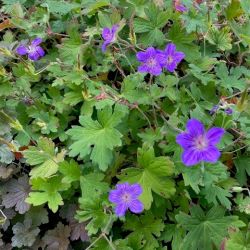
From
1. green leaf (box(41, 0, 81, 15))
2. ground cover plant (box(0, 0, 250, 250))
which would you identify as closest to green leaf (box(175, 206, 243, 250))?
ground cover plant (box(0, 0, 250, 250))

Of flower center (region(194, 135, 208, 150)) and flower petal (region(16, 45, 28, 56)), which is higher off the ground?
flower center (region(194, 135, 208, 150))

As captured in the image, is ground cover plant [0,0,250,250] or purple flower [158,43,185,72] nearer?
ground cover plant [0,0,250,250]

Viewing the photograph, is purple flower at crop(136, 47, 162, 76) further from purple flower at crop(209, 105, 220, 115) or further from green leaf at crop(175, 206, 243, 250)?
green leaf at crop(175, 206, 243, 250)

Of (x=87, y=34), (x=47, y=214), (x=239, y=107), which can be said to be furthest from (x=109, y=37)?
(x=47, y=214)

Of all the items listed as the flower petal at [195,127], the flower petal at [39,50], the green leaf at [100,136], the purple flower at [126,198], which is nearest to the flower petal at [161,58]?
the green leaf at [100,136]

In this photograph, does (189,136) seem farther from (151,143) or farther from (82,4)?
(82,4)

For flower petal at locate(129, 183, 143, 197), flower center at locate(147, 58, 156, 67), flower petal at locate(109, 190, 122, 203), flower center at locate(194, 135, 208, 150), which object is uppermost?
flower center at locate(147, 58, 156, 67)

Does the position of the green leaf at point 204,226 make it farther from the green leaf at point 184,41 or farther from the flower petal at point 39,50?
the flower petal at point 39,50
